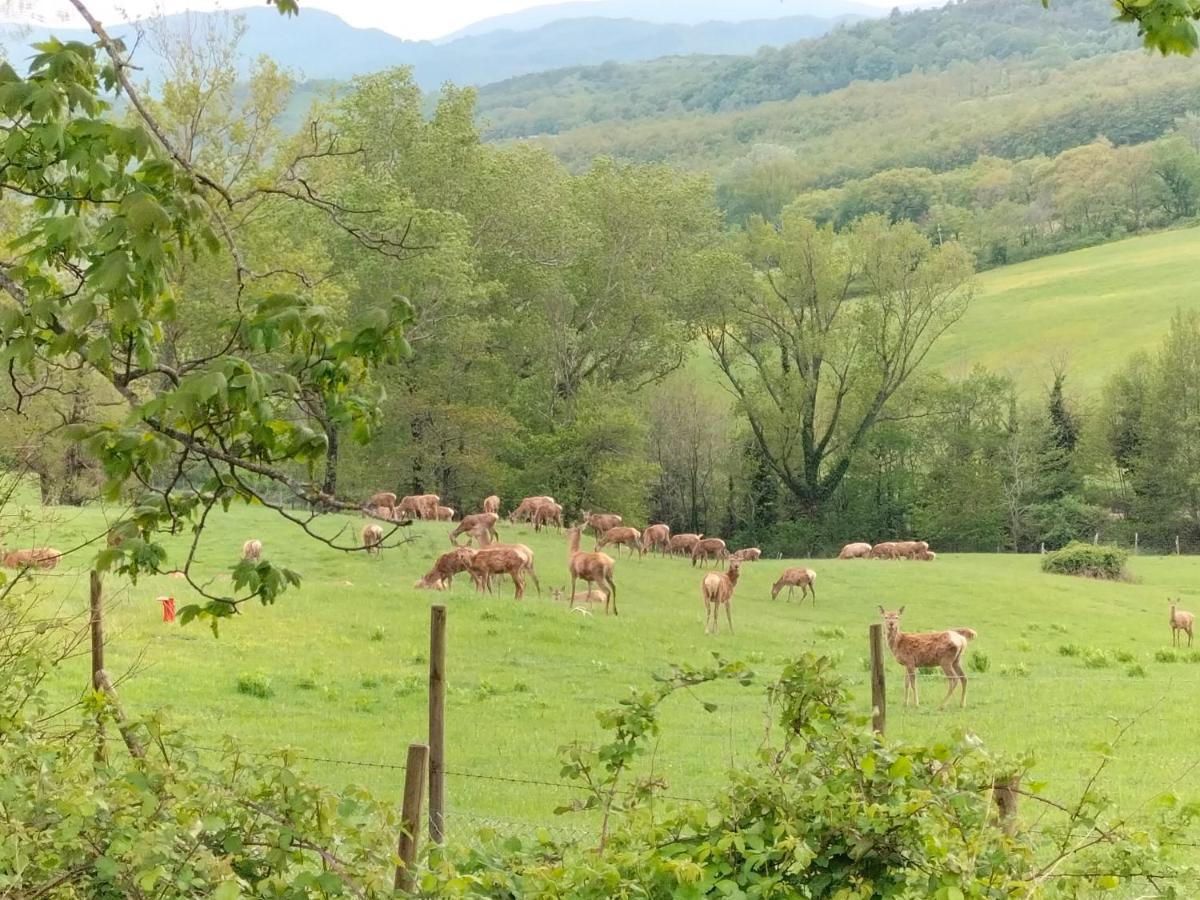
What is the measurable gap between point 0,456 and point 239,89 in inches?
1180

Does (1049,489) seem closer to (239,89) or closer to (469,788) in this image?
(239,89)

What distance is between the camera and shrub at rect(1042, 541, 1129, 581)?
34.1 meters

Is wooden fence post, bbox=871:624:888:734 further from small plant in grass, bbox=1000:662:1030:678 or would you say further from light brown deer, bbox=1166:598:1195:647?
light brown deer, bbox=1166:598:1195:647

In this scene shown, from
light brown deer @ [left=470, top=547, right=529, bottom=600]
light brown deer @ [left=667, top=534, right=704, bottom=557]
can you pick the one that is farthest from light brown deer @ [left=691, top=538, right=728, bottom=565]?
light brown deer @ [left=470, top=547, right=529, bottom=600]

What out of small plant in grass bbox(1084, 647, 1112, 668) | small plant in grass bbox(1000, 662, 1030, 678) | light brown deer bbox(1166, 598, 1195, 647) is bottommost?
light brown deer bbox(1166, 598, 1195, 647)

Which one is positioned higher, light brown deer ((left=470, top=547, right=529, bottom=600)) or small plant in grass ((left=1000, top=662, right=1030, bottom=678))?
light brown deer ((left=470, top=547, right=529, bottom=600))

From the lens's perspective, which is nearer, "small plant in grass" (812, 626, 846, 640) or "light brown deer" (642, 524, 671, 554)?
"small plant in grass" (812, 626, 846, 640)

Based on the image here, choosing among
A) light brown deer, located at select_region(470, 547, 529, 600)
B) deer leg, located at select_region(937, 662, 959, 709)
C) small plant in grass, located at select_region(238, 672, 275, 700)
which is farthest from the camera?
light brown deer, located at select_region(470, 547, 529, 600)

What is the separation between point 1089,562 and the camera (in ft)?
113

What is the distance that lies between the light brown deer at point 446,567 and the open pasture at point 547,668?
41 cm

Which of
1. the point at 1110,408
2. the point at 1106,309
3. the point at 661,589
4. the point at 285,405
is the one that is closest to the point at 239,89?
the point at 661,589

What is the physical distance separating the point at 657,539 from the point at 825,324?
62.8ft

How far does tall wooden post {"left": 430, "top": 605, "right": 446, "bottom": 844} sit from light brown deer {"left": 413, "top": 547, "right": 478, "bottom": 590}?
16030 millimetres

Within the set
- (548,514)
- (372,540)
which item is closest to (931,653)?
(372,540)
